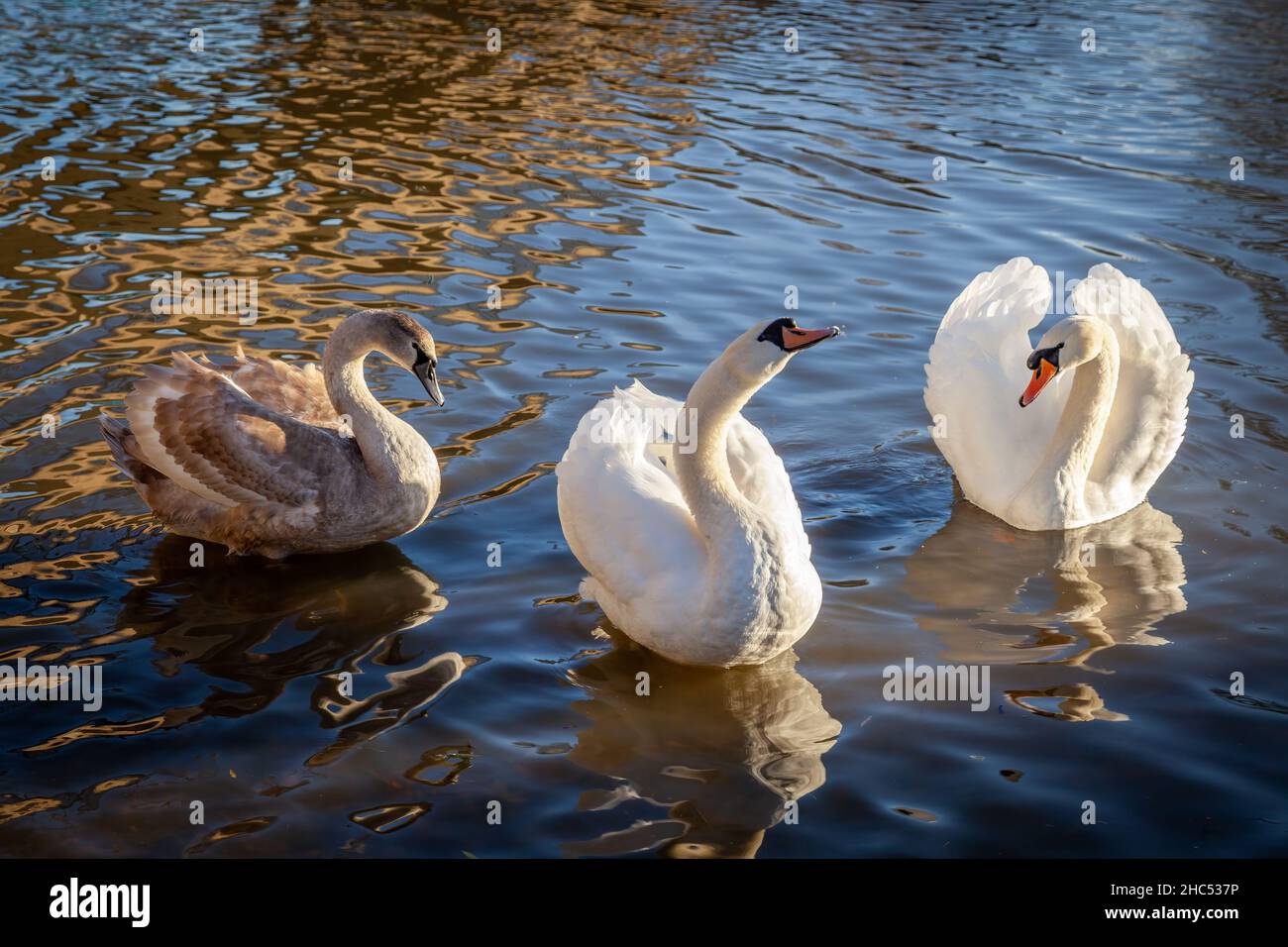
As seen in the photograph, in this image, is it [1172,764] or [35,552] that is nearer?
[1172,764]

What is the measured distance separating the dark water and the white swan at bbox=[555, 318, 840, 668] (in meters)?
0.37

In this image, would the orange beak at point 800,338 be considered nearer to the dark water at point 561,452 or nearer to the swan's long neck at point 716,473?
the swan's long neck at point 716,473

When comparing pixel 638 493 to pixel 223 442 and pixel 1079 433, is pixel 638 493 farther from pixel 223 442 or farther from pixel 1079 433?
pixel 1079 433

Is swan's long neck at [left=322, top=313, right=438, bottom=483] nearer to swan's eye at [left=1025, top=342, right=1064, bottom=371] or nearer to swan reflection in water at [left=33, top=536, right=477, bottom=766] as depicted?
swan reflection in water at [left=33, top=536, right=477, bottom=766]

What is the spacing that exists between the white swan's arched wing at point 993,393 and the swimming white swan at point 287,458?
2726 millimetres

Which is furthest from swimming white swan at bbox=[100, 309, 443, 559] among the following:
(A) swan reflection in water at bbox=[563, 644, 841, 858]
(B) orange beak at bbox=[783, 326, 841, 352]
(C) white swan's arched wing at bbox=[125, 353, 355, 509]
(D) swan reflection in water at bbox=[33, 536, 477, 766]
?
(B) orange beak at bbox=[783, 326, 841, 352]

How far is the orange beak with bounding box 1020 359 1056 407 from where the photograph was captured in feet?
22.2

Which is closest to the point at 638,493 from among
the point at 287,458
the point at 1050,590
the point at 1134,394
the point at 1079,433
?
the point at 287,458

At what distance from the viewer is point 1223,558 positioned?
678 cm

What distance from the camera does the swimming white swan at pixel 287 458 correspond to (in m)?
6.45

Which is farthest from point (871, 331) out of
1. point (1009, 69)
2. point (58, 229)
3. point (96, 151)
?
point (1009, 69)
